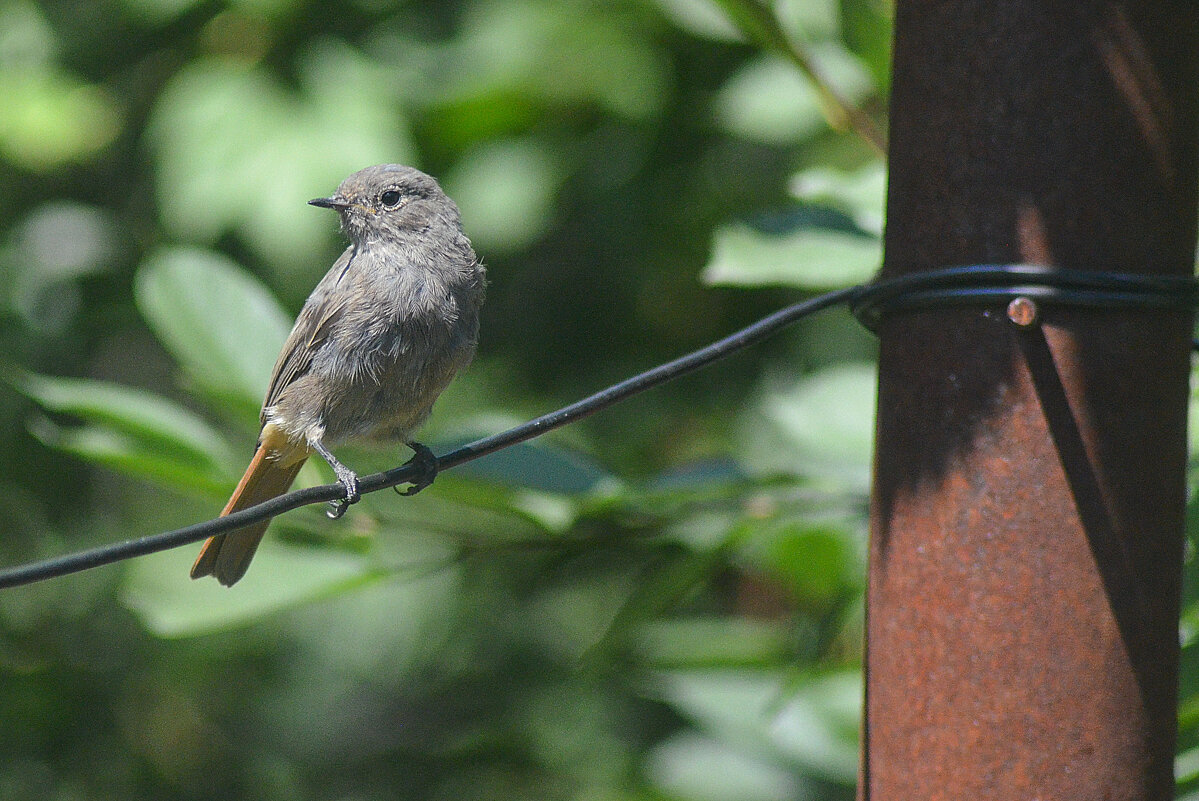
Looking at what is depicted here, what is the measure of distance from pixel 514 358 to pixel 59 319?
2.07 metres

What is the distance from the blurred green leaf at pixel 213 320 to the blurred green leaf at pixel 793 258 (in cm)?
100

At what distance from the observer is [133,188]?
5.72m

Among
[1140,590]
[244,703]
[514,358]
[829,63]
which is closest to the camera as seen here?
[1140,590]

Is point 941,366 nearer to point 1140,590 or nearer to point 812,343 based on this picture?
point 1140,590

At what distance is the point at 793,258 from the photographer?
8.59 ft

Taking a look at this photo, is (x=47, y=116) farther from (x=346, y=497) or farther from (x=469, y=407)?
(x=346, y=497)

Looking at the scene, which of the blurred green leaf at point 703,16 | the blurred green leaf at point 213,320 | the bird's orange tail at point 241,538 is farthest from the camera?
the blurred green leaf at point 703,16

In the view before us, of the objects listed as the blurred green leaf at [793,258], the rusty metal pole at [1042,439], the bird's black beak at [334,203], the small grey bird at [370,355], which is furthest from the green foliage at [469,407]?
the rusty metal pole at [1042,439]

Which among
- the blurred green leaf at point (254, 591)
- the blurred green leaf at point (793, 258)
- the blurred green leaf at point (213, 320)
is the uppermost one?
the blurred green leaf at point (793, 258)

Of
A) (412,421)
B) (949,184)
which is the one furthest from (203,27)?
(949,184)

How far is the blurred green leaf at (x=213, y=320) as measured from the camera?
8.60 ft

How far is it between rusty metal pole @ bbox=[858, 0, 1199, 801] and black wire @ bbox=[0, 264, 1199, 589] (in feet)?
0.11

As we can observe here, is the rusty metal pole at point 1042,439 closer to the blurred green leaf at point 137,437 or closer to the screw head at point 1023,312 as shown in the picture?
the screw head at point 1023,312

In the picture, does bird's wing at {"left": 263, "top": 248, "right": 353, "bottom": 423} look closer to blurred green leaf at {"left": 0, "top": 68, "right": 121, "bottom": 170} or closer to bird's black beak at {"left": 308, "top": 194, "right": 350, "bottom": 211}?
bird's black beak at {"left": 308, "top": 194, "right": 350, "bottom": 211}
